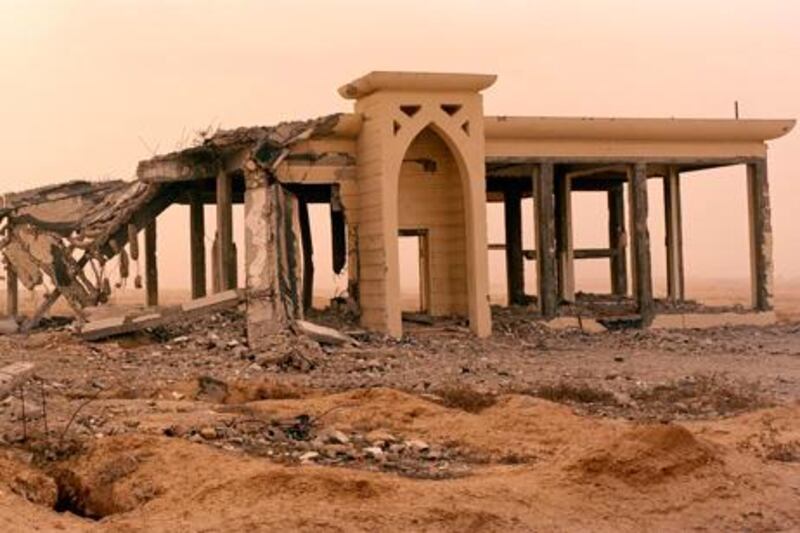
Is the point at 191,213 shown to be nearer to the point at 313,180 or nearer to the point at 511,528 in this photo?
the point at 313,180

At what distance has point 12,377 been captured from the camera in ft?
34.4

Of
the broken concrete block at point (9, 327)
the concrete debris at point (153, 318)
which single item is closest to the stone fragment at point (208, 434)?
the concrete debris at point (153, 318)

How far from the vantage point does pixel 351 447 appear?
8398 mm

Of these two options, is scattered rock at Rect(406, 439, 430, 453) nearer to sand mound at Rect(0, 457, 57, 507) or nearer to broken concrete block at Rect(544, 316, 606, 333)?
sand mound at Rect(0, 457, 57, 507)

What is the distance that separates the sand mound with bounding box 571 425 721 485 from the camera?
24.2ft

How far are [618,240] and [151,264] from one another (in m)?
11.1

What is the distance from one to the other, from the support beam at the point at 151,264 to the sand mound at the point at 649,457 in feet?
53.8

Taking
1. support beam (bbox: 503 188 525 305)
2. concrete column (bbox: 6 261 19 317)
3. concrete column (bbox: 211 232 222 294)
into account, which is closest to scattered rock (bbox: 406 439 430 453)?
concrete column (bbox: 211 232 222 294)

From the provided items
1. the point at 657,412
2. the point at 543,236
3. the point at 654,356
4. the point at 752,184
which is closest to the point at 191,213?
the point at 543,236

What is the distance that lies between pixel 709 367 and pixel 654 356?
161cm

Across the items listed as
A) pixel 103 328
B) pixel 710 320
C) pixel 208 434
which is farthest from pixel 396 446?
pixel 710 320

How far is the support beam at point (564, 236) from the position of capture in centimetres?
2295

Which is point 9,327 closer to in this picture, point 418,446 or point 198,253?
point 198,253

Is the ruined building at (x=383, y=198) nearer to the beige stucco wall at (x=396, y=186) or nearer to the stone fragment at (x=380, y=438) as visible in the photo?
the beige stucco wall at (x=396, y=186)
